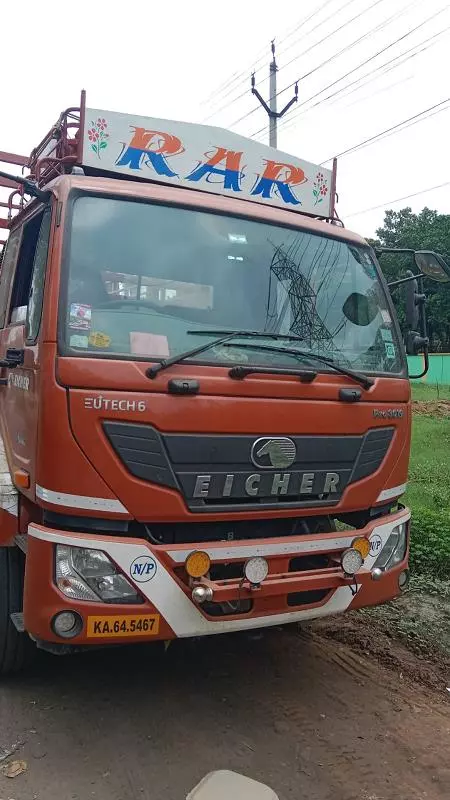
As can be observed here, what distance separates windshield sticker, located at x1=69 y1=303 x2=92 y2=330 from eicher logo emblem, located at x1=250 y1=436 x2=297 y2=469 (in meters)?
0.94

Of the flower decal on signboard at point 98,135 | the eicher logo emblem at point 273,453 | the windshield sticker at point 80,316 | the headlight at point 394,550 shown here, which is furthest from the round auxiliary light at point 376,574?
the flower decal on signboard at point 98,135

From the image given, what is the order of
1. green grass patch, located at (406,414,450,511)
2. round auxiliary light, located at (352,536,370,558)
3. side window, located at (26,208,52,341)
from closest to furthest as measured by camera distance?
side window, located at (26,208,52,341) < round auxiliary light, located at (352,536,370,558) < green grass patch, located at (406,414,450,511)

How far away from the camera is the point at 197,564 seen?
2932 mm

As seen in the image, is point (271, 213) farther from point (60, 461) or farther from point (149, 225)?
point (60, 461)

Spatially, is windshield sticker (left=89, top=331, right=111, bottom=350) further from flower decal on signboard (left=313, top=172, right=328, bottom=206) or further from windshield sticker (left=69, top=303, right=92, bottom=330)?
flower decal on signboard (left=313, top=172, right=328, bottom=206)

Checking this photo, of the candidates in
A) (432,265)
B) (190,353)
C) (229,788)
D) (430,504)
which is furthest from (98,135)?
(430,504)

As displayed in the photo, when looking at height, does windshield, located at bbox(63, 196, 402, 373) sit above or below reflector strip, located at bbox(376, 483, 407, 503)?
above

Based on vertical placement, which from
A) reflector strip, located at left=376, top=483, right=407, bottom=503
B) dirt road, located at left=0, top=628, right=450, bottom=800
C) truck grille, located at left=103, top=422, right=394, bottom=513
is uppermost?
truck grille, located at left=103, top=422, right=394, bottom=513

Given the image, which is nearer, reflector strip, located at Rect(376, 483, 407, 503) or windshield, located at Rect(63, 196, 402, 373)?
windshield, located at Rect(63, 196, 402, 373)

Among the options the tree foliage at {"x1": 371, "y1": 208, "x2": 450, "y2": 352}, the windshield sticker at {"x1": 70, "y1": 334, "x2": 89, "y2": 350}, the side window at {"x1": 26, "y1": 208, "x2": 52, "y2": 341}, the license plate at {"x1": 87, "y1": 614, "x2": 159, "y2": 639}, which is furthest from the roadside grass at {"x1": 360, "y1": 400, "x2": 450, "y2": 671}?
the tree foliage at {"x1": 371, "y1": 208, "x2": 450, "y2": 352}

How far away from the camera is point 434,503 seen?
7188 mm

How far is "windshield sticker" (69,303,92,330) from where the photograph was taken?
9.79 feet

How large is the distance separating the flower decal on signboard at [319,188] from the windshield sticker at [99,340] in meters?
1.98

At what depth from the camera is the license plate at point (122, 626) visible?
2848 mm
